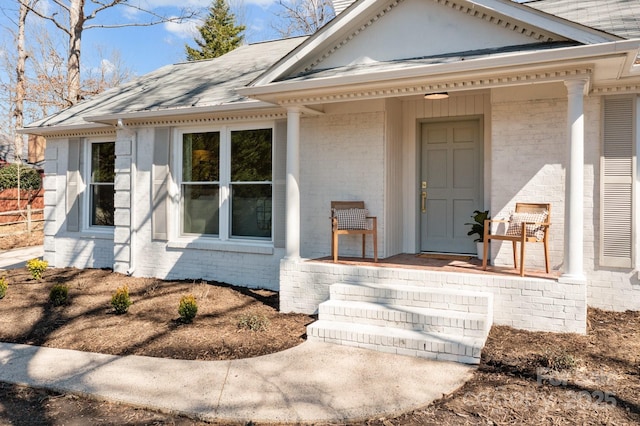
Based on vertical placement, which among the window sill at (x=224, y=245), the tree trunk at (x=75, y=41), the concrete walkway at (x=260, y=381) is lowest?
the concrete walkway at (x=260, y=381)

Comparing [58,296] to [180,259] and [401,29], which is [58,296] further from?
[401,29]

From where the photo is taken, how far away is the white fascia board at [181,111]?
719cm

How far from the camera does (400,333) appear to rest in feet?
16.1

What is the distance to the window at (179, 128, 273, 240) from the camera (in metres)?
7.77

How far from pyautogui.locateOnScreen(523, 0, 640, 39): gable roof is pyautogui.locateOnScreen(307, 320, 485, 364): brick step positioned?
13.3ft

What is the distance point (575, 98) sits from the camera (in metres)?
4.89

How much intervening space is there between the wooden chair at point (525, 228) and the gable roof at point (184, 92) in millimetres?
3946

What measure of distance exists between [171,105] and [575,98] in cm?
623

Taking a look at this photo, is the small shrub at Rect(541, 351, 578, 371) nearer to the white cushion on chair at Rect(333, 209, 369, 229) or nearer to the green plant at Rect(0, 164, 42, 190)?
the white cushion on chair at Rect(333, 209, 369, 229)

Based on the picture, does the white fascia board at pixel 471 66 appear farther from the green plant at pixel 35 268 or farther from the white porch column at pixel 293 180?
the green plant at pixel 35 268

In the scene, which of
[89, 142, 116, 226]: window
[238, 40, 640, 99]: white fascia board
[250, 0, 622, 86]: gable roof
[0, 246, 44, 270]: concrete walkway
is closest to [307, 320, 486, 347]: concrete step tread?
[238, 40, 640, 99]: white fascia board

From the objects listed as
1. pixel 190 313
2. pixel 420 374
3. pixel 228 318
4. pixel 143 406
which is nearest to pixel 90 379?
pixel 143 406

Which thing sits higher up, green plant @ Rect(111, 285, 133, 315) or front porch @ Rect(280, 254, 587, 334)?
front porch @ Rect(280, 254, 587, 334)

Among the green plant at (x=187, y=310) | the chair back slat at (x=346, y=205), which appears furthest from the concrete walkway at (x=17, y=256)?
the chair back slat at (x=346, y=205)
